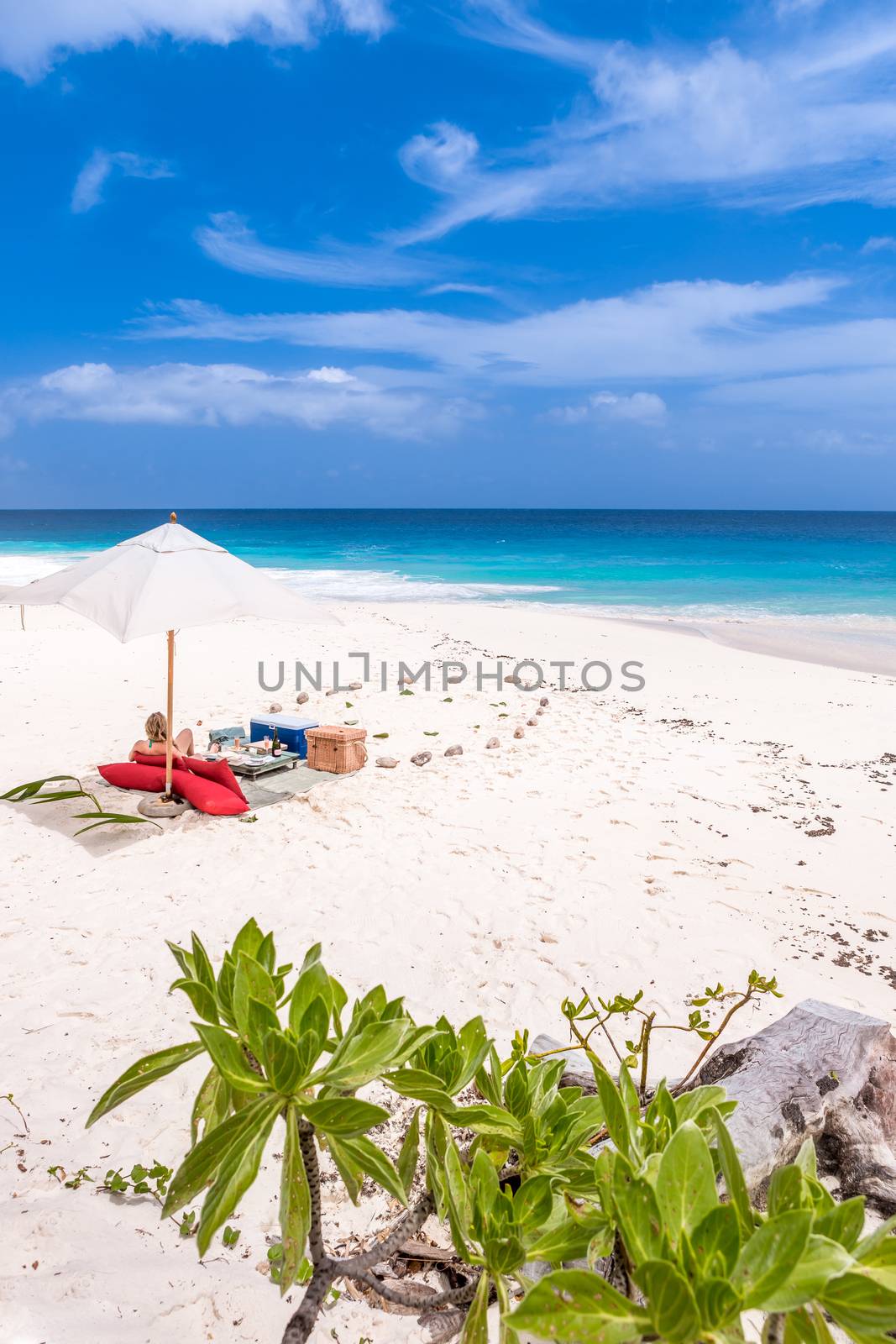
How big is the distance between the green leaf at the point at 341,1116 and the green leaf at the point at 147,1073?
204 millimetres

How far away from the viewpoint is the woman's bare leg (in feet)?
22.8

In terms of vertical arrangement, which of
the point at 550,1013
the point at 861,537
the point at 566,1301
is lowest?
the point at 550,1013

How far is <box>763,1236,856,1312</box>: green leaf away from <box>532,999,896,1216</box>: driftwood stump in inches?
63.0

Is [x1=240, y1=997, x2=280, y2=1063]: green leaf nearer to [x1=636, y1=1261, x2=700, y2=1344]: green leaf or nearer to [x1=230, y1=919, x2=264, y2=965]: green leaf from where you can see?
[x1=230, y1=919, x2=264, y2=965]: green leaf

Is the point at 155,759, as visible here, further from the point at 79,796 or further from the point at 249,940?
the point at 249,940

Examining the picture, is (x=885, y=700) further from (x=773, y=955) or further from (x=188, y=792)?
(x=188, y=792)

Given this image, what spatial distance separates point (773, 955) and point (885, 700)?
7.95 meters

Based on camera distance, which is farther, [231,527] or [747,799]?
[231,527]

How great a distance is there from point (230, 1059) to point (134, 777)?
5.94 m

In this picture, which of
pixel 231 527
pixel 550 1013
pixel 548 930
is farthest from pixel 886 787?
pixel 231 527

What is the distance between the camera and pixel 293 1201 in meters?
1.15

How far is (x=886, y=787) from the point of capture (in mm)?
7348
